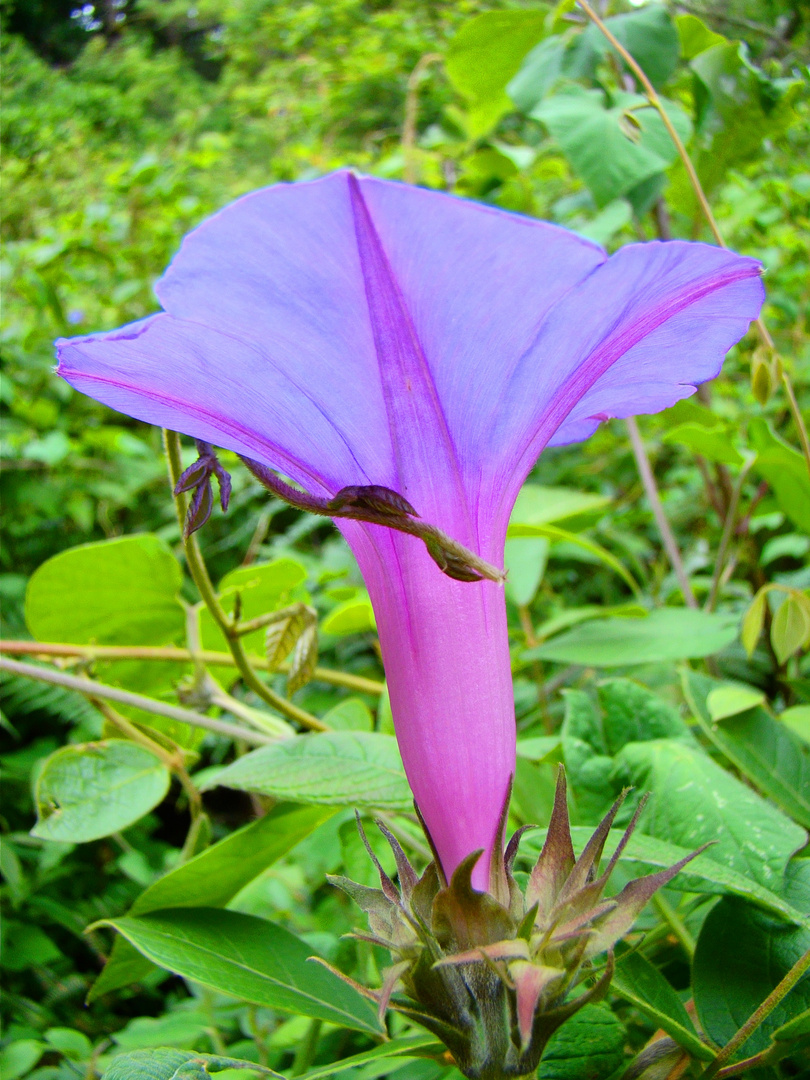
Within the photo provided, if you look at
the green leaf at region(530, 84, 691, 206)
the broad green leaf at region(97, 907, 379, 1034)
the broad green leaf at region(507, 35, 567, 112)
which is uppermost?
the broad green leaf at region(507, 35, 567, 112)

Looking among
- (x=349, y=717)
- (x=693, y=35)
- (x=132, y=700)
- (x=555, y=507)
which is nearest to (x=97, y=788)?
(x=132, y=700)

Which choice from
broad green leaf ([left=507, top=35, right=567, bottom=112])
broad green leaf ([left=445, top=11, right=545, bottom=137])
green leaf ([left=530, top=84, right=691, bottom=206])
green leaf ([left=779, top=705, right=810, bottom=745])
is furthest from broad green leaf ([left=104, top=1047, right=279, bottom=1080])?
broad green leaf ([left=445, top=11, right=545, bottom=137])

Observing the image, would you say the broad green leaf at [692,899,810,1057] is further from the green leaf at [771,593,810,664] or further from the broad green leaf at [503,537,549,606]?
the broad green leaf at [503,537,549,606]

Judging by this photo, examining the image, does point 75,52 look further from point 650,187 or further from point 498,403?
point 498,403

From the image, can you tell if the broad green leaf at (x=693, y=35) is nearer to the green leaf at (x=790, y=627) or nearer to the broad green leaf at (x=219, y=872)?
the green leaf at (x=790, y=627)

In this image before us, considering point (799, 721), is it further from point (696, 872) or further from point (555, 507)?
point (555, 507)

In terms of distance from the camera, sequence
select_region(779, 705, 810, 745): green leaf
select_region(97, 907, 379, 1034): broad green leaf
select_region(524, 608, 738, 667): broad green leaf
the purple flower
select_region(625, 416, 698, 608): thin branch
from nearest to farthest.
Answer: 1. the purple flower
2. select_region(97, 907, 379, 1034): broad green leaf
3. select_region(779, 705, 810, 745): green leaf
4. select_region(524, 608, 738, 667): broad green leaf
5. select_region(625, 416, 698, 608): thin branch

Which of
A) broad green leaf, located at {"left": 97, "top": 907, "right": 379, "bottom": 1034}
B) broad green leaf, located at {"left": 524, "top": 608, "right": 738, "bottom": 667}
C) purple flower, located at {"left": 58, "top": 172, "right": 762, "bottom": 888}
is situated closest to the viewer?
purple flower, located at {"left": 58, "top": 172, "right": 762, "bottom": 888}
